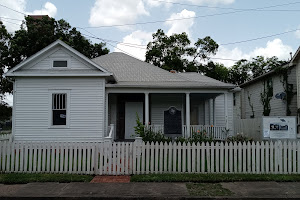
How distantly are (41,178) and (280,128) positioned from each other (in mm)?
9160

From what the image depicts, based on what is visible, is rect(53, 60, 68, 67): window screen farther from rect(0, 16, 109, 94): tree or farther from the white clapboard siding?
rect(0, 16, 109, 94): tree

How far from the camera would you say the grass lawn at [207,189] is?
6.35m

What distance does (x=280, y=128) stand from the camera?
1087cm

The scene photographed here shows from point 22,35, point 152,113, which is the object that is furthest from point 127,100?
point 22,35

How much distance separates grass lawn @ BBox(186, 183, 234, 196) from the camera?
6.35 meters

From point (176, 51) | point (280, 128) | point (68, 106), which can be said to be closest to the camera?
point (280, 128)

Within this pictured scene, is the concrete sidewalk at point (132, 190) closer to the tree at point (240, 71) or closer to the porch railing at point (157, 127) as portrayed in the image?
the porch railing at point (157, 127)

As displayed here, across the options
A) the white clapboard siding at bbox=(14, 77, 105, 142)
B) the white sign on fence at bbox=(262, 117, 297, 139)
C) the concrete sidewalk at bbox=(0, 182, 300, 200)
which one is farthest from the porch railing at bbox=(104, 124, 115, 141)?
the white sign on fence at bbox=(262, 117, 297, 139)

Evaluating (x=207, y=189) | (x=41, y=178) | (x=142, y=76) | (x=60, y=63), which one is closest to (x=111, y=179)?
(x=41, y=178)

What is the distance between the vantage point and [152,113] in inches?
666

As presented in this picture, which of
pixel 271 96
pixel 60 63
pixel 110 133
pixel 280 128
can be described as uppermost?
pixel 60 63

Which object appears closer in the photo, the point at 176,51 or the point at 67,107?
the point at 67,107

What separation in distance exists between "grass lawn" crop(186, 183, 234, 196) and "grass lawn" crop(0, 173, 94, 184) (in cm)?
299

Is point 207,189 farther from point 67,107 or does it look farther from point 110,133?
point 67,107
